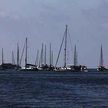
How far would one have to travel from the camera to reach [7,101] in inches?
3049

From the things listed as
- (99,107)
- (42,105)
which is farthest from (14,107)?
(99,107)

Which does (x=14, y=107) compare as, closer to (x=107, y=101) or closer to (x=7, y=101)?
(x=7, y=101)

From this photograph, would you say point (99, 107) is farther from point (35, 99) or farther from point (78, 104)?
point (35, 99)

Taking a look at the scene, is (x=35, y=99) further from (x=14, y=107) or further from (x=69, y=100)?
(x=14, y=107)

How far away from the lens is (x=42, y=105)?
72.0 meters

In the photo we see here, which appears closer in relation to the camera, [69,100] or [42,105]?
[42,105]

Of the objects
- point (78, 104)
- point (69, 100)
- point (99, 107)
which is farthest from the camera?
point (69, 100)

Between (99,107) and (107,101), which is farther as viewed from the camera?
(107,101)

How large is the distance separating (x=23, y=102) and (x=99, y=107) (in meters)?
11.6

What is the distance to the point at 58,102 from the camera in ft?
252

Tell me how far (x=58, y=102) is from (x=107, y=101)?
6057 millimetres

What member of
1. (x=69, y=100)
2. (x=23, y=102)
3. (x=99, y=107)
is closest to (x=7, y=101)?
(x=23, y=102)

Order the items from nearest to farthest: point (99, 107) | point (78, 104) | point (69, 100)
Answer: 1. point (99, 107)
2. point (78, 104)
3. point (69, 100)

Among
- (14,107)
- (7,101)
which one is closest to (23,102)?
(7,101)
